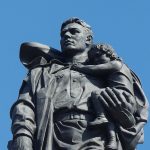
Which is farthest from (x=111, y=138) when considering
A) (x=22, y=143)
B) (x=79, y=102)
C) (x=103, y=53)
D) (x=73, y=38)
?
(x=73, y=38)

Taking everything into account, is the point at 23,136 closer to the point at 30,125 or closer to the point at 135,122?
the point at 30,125

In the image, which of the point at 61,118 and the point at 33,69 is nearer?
the point at 61,118

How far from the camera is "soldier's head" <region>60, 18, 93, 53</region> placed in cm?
Answer: 1783

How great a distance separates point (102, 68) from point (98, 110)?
931mm

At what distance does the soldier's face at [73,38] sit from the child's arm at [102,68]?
536 millimetres

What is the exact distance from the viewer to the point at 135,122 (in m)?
16.7

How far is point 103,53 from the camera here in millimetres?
17328

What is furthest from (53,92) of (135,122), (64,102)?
(135,122)

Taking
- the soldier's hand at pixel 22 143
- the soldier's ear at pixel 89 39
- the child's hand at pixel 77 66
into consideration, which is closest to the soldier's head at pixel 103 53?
the child's hand at pixel 77 66

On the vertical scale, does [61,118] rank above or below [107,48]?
below

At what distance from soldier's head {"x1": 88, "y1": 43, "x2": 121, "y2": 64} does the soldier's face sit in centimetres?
41

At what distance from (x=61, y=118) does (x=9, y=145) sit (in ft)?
3.14

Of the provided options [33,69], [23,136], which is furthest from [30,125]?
[33,69]

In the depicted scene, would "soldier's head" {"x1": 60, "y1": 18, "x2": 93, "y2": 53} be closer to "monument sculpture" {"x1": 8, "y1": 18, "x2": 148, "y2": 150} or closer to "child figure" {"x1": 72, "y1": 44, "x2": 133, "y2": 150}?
"monument sculpture" {"x1": 8, "y1": 18, "x2": 148, "y2": 150}
